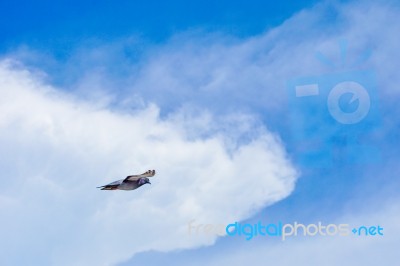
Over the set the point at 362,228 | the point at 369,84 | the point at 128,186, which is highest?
the point at 369,84

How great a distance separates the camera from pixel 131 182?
4418 mm

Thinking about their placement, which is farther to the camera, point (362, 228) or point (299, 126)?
point (299, 126)

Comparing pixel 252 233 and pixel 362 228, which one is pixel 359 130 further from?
pixel 252 233

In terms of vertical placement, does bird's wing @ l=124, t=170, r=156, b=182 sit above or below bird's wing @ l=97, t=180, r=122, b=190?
above

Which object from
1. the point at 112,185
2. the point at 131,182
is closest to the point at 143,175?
the point at 131,182

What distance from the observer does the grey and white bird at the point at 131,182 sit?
439cm

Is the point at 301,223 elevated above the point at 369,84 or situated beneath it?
situated beneath

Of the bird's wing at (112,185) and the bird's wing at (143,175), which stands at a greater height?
the bird's wing at (143,175)

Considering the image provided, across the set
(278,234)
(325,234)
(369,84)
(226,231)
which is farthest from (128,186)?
(369,84)

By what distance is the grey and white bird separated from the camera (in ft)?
14.4

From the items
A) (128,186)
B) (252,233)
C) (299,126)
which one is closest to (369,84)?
(299,126)

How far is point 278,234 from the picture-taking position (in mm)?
4066

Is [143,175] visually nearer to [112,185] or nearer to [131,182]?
[131,182]

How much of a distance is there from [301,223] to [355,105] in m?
0.79
